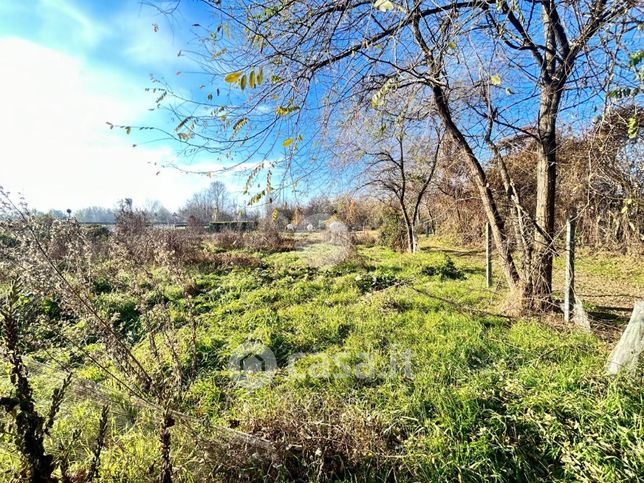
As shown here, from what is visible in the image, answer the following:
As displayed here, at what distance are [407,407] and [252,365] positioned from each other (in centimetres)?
197

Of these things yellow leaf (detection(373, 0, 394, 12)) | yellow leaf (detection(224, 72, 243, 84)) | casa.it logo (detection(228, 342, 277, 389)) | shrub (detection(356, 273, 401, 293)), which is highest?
yellow leaf (detection(373, 0, 394, 12))

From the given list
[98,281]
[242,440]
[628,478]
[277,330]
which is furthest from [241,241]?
[628,478]

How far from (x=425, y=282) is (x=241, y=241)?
1101 centimetres

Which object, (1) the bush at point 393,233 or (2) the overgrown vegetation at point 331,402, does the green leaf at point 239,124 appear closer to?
(2) the overgrown vegetation at point 331,402

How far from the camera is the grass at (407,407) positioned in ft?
6.07

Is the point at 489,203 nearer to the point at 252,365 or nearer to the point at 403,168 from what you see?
the point at 252,365

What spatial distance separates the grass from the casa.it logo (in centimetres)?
9

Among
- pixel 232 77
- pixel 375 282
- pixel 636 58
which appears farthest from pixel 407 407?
pixel 375 282

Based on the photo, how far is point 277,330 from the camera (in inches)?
175

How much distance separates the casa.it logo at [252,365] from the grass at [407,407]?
0.30 ft

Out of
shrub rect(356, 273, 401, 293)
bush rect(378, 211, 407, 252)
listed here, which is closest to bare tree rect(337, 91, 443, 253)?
bush rect(378, 211, 407, 252)

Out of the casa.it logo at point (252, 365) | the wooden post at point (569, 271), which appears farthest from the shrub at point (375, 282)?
the casa.it logo at point (252, 365)

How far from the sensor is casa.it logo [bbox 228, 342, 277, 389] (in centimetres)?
313

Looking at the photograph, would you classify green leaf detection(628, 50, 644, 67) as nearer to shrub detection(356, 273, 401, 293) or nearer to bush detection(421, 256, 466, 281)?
shrub detection(356, 273, 401, 293)
